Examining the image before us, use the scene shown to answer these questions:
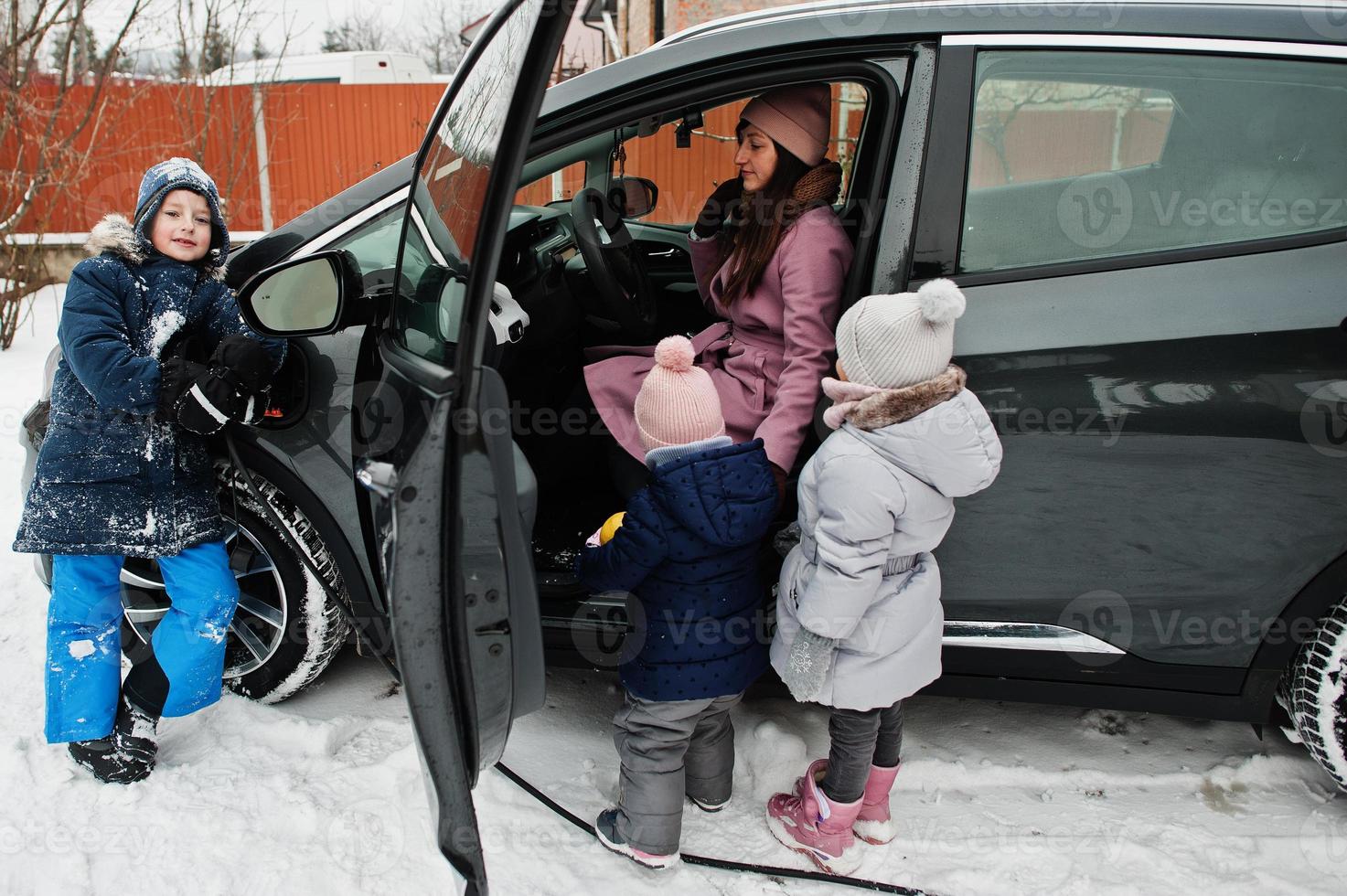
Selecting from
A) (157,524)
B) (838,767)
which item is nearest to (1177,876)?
(838,767)

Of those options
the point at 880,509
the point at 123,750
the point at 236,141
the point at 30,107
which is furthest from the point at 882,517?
the point at 236,141

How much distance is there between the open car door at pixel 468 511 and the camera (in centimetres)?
130

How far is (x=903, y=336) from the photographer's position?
5.29 ft


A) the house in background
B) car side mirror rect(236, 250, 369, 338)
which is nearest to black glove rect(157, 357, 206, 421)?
car side mirror rect(236, 250, 369, 338)

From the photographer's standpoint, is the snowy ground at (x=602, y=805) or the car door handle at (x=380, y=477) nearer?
the car door handle at (x=380, y=477)

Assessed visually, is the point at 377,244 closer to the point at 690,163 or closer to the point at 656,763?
the point at 656,763

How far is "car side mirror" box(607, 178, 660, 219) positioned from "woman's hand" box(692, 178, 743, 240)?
0.37 metres

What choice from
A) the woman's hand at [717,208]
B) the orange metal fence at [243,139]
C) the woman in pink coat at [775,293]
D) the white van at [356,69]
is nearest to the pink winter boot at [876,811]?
the woman in pink coat at [775,293]

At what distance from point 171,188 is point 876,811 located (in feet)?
6.89

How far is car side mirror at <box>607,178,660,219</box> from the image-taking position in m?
2.78

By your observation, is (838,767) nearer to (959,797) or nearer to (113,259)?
(959,797)

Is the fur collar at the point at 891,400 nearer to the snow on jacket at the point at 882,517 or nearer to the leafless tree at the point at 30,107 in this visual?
the snow on jacket at the point at 882,517

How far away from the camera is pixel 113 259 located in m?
1.92

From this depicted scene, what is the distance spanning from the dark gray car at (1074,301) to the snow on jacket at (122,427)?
188 mm
